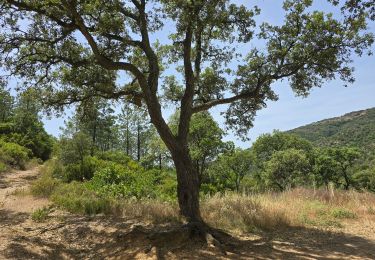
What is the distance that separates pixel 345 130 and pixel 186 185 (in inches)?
3926

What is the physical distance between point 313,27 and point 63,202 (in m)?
8.65

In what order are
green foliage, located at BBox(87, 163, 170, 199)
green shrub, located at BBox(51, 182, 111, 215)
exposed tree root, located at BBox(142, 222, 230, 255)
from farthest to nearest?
green foliage, located at BBox(87, 163, 170, 199), green shrub, located at BBox(51, 182, 111, 215), exposed tree root, located at BBox(142, 222, 230, 255)

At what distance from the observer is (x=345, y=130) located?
10044cm

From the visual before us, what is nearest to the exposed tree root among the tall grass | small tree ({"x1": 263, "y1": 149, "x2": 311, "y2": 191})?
the tall grass

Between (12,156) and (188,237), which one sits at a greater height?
(12,156)

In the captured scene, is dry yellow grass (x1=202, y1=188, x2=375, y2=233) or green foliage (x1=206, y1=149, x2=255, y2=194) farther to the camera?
green foliage (x1=206, y1=149, x2=255, y2=194)

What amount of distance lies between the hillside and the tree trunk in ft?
262

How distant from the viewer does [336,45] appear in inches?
376

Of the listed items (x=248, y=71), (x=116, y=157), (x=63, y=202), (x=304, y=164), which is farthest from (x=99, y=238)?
(x=304, y=164)

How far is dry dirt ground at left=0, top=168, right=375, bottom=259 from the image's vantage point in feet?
24.8

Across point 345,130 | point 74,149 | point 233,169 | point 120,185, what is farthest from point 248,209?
point 345,130

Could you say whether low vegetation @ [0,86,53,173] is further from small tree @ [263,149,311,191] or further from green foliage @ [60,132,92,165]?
small tree @ [263,149,311,191]

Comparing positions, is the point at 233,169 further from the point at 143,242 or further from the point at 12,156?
the point at 143,242

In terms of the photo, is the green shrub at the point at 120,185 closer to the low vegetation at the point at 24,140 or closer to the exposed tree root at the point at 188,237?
the exposed tree root at the point at 188,237
